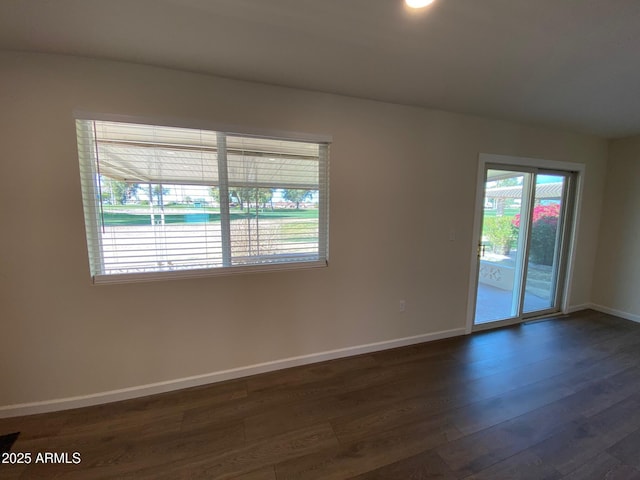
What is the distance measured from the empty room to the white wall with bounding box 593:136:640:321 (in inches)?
37.6

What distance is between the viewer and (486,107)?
8.48 feet

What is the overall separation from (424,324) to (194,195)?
2697mm

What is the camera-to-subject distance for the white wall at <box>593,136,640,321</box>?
3.50 m

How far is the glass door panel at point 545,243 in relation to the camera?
344cm

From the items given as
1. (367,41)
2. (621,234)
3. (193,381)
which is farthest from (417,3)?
(621,234)

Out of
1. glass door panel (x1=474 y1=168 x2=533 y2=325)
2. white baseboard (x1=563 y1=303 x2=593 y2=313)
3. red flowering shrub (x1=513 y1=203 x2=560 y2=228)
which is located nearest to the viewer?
glass door panel (x1=474 y1=168 x2=533 y2=325)

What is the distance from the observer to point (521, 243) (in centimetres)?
338

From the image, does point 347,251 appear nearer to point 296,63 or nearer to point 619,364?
point 296,63

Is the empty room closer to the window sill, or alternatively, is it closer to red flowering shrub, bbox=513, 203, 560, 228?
the window sill

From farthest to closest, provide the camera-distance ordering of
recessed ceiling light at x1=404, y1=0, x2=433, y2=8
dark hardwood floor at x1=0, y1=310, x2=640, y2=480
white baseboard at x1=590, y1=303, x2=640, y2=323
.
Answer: white baseboard at x1=590, y1=303, x2=640, y2=323 < dark hardwood floor at x1=0, y1=310, x2=640, y2=480 < recessed ceiling light at x1=404, y1=0, x2=433, y2=8

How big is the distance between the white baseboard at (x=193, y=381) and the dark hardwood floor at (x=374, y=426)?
0.05 metres

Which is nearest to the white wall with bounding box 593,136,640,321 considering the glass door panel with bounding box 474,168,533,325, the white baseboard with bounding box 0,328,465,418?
the glass door panel with bounding box 474,168,533,325

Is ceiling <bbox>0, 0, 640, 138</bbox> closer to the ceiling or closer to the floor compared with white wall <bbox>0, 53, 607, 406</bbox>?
closer to the ceiling

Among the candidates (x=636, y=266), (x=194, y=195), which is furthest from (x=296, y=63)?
(x=636, y=266)
